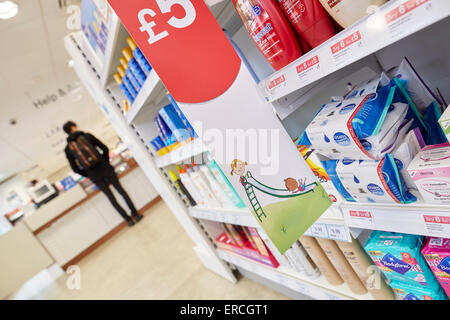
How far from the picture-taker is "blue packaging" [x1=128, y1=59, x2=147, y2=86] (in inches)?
60.4

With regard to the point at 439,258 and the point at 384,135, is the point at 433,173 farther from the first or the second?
the point at 439,258

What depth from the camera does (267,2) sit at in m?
0.73

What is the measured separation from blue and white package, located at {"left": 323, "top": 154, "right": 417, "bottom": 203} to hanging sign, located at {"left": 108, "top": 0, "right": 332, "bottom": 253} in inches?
4.1

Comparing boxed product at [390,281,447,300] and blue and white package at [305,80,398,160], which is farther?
boxed product at [390,281,447,300]

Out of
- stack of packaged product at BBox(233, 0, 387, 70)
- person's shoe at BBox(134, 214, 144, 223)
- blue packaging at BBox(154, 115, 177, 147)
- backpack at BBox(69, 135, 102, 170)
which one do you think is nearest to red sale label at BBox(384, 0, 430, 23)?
stack of packaged product at BBox(233, 0, 387, 70)

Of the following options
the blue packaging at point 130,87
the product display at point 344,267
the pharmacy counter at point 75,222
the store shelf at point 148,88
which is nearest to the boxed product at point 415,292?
the product display at point 344,267

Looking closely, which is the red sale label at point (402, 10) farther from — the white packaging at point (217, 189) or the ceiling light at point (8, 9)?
the ceiling light at point (8, 9)

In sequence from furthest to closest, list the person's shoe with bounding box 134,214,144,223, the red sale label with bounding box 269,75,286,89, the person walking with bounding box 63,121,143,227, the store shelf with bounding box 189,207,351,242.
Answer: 1. the person's shoe with bounding box 134,214,144,223
2. the person walking with bounding box 63,121,143,227
3. the store shelf with bounding box 189,207,351,242
4. the red sale label with bounding box 269,75,286,89

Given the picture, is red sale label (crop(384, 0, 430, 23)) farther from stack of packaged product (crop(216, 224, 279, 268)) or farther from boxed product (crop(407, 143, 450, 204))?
stack of packaged product (crop(216, 224, 279, 268))

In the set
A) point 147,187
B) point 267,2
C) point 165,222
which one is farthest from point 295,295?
point 147,187
